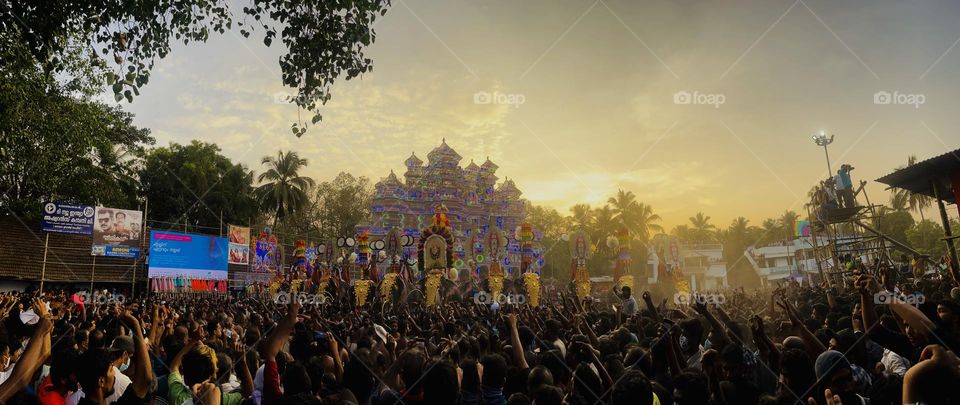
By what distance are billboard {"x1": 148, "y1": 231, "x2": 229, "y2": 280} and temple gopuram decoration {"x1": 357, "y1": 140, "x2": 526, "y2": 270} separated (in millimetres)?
15216

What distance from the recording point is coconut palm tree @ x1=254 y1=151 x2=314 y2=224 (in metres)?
49.7

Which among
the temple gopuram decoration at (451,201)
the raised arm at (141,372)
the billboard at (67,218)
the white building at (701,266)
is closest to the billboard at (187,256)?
the billboard at (67,218)

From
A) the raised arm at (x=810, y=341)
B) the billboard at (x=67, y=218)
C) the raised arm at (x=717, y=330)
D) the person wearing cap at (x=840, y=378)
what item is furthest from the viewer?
the billboard at (x=67, y=218)

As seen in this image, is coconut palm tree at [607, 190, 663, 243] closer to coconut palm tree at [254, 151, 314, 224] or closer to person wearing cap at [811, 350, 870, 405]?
coconut palm tree at [254, 151, 314, 224]

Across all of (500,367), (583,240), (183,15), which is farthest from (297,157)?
(500,367)

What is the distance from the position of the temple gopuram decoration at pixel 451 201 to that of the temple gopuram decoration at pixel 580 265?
20.4 metres

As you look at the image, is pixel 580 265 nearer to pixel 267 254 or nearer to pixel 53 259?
pixel 267 254

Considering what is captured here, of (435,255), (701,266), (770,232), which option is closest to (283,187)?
(435,255)

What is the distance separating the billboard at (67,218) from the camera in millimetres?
24589

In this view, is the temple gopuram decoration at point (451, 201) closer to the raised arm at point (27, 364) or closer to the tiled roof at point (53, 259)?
the tiled roof at point (53, 259)

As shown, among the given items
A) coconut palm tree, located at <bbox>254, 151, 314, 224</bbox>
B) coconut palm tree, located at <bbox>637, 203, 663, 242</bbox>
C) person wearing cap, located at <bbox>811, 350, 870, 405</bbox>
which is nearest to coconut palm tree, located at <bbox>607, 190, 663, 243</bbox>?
coconut palm tree, located at <bbox>637, 203, 663, 242</bbox>

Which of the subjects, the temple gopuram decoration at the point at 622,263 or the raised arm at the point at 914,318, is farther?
the temple gopuram decoration at the point at 622,263

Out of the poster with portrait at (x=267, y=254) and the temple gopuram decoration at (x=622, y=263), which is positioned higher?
the poster with portrait at (x=267, y=254)

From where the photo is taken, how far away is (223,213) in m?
44.6
